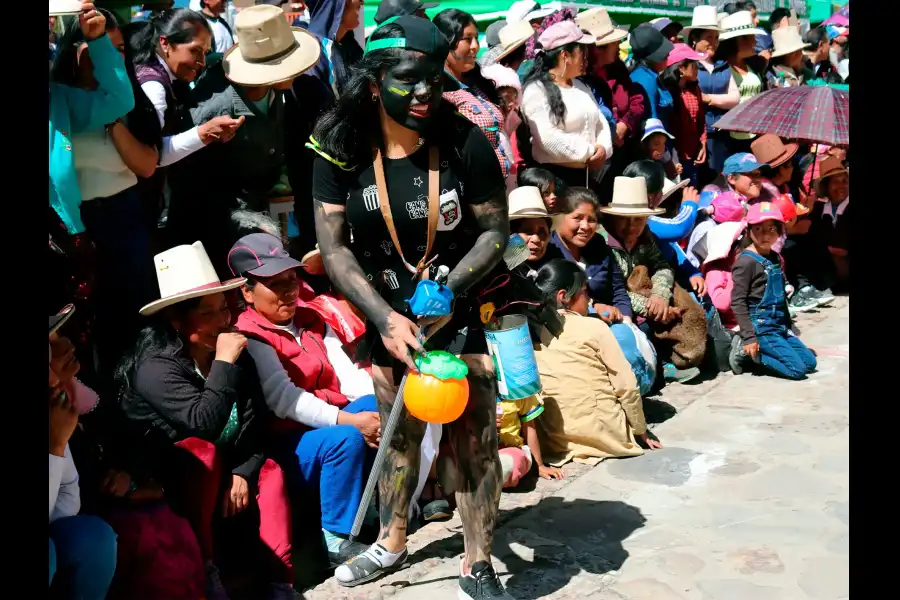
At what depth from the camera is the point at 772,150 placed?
8695mm

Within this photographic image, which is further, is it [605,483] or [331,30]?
[331,30]

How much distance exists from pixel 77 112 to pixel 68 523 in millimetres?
1835

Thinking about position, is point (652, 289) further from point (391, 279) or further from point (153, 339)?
point (153, 339)

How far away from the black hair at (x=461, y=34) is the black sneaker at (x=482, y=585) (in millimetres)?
3510

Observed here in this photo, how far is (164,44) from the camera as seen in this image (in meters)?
5.12

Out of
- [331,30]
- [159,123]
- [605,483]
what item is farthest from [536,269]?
[159,123]

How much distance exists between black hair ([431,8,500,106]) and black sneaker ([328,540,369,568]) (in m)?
3.25

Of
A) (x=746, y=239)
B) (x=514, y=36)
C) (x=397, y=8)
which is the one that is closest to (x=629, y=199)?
(x=746, y=239)

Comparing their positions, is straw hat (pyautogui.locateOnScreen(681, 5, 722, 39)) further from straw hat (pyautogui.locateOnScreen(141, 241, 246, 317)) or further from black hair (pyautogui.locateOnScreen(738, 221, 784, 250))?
straw hat (pyautogui.locateOnScreen(141, 241, 246, 317))

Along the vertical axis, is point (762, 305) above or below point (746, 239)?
below

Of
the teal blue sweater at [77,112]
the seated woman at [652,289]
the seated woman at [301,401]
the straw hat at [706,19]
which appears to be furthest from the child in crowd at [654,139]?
the teal blue sweater at [77,112]
